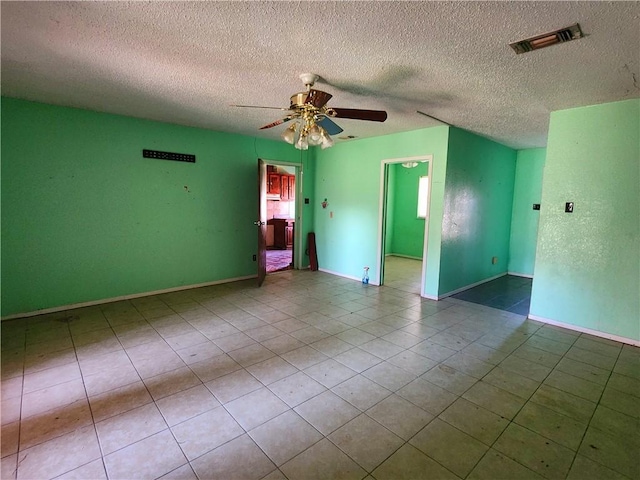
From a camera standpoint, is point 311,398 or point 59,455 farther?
point 311,398

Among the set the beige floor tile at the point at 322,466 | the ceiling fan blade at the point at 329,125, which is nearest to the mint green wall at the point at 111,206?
the ceiling fan blade at the point at 329,125

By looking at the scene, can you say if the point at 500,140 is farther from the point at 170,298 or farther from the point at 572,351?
the point at 170,298

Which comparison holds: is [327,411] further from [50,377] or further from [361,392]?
[50,377]

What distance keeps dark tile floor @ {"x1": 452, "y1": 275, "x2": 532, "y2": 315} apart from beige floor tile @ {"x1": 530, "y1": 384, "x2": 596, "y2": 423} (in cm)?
184

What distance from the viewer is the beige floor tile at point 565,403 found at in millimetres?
1979

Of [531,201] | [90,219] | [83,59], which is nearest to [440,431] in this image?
[83,59]

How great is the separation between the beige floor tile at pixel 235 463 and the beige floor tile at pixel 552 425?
1536mm

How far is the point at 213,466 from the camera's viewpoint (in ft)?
5.08

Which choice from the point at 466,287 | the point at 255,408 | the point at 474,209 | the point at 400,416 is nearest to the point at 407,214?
the point at 474,209

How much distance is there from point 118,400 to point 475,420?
7.56ft

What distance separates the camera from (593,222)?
3193 mm

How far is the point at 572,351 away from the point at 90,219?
535 centimetres

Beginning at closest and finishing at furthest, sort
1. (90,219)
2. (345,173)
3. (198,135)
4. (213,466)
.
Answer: (213,466) → (90,219) → (198,135) → (345,173)

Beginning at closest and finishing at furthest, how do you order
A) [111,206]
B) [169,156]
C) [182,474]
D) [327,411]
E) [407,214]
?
1. [182,474]
2. [327,411]
3. [111,206]
4. [169,156]
5. [407,214]
